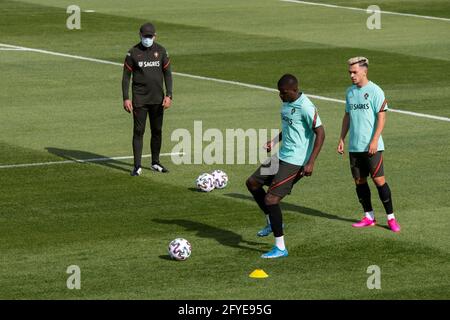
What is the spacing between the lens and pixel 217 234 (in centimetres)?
1759

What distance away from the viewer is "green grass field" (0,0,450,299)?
50.7ft

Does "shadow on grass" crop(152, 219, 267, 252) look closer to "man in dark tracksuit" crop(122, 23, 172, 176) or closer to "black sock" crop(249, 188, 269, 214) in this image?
"black sock" crop(249, 188, 269, 214)

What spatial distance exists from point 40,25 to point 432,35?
1302 centimetres

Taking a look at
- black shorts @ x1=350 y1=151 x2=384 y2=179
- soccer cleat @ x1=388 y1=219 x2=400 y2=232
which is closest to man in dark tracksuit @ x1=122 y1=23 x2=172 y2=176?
black shorts @ x1=350 y1=151 x2=384 y2=179

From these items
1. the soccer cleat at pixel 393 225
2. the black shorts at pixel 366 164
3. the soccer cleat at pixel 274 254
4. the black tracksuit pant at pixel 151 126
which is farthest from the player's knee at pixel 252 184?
the black tracksuit pant at pixel 151 126

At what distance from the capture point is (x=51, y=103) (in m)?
29.0

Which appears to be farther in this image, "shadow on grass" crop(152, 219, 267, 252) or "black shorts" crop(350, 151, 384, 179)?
Answer: "black shorts" crop(350, 151, 384, 179)

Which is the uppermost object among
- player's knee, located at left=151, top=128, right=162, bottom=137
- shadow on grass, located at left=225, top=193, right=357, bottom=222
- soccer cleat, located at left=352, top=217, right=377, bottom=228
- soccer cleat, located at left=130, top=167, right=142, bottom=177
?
player's knee, located at left=151, top=128, right=162, bottom=137

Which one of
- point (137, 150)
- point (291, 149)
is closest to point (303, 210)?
point (291, 149)

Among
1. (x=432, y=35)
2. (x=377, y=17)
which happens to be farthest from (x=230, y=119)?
(x=377, y=17)

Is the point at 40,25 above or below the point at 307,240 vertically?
above

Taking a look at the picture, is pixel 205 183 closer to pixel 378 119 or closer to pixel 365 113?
pixel 365 113

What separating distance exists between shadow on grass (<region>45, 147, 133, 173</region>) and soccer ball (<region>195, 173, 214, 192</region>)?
215 cm

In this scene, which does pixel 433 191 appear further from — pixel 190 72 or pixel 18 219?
pixel 190 72
